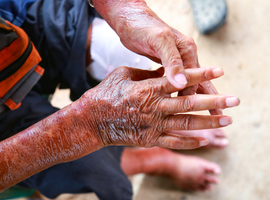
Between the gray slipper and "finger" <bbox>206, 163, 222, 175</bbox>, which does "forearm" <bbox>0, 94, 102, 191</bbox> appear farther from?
the gray slipper

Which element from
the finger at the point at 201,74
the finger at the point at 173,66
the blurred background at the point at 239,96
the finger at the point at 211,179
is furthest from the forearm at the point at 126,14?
the finger at the point at 211,179

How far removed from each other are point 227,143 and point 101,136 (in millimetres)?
1173

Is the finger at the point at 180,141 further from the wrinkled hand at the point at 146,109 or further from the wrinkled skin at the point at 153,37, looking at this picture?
the wrinkled skin at the point at 153,37

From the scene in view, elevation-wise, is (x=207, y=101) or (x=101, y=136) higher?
(x=207, y=101)

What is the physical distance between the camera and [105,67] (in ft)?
3.88

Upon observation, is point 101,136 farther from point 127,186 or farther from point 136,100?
point 127,186

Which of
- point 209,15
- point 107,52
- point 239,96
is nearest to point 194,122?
point 107,52

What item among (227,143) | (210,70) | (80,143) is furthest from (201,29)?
(80,143)

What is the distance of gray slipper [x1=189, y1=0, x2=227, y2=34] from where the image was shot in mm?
1730

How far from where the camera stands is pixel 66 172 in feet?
3.56

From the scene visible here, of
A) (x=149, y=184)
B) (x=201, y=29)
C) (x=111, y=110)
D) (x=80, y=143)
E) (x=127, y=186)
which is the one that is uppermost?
(x=201, y=29)

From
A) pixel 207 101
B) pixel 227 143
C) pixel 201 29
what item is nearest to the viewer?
pixel 207 101

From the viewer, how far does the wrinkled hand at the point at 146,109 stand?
2.36 feet

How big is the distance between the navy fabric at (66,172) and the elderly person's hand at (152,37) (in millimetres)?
629
